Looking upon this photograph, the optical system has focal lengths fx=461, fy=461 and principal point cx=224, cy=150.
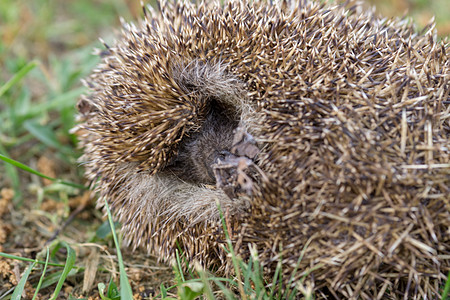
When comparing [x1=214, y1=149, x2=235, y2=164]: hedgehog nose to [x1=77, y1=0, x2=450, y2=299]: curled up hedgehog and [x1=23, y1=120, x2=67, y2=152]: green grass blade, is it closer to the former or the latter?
[x1=77, y1=0, x2=450, y2=299]: curled up hedgehog

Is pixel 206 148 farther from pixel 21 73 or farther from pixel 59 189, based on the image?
pixel 21 73

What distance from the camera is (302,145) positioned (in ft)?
A: 8.31

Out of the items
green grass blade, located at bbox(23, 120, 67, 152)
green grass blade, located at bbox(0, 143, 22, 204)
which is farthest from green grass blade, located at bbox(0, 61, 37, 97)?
green grass blade, located at bbox(0, 143, 22, 204)

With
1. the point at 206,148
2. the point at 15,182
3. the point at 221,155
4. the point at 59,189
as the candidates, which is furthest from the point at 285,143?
the point at 15,182

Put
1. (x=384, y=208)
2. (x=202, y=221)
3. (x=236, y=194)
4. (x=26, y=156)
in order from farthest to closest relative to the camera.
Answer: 1. (x=26, y=156)
2. (x=202, y=221)
3. (x=236, y=194)
4. (x=384, y=208)

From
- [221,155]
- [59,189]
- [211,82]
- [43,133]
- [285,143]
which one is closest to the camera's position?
[285,143]

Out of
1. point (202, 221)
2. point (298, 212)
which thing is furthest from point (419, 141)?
point (202, 221)

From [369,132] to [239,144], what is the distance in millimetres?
767

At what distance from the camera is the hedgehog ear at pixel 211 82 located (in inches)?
117

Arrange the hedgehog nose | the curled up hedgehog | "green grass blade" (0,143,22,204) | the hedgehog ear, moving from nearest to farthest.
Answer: the curled up hedgehog
the hedgehog ear
the hedgehog nose
"green grass blade" (0,143,22,204)

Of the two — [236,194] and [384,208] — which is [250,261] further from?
[384,208]

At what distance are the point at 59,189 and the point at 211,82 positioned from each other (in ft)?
A: 6.31

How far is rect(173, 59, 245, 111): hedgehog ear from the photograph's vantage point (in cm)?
296

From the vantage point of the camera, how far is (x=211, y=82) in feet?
9.99
